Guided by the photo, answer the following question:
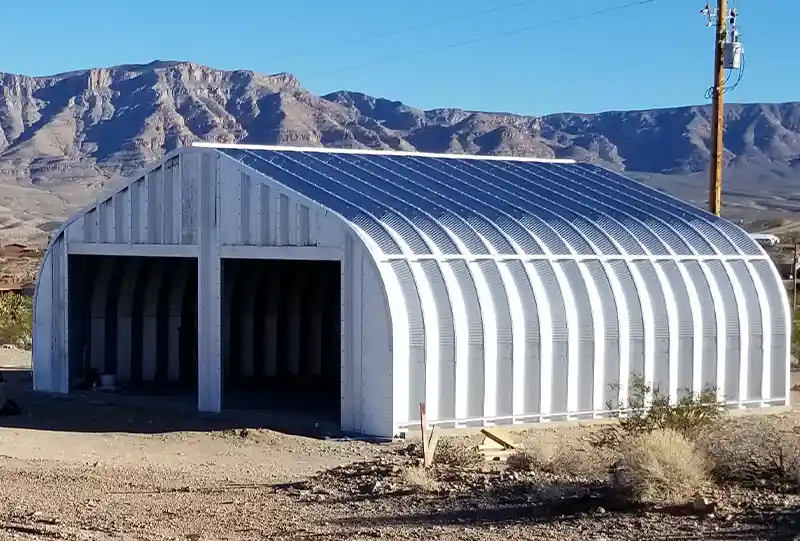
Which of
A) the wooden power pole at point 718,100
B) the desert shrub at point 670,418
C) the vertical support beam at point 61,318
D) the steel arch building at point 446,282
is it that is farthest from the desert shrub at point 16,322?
the desert shrub at point 670,418

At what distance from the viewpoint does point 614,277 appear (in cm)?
2439

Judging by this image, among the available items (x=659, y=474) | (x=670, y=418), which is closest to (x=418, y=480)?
(x=659, y=474)

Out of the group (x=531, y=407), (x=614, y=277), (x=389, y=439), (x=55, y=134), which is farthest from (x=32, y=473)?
(x=55, y=134)

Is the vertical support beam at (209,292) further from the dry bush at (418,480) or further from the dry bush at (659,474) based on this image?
the dry bush at (659,474)

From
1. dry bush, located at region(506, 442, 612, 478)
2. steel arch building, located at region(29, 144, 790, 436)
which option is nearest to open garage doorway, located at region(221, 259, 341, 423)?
steel arch building, located at region(29, 144, 790, 436)

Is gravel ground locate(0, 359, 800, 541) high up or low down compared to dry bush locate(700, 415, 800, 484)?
down

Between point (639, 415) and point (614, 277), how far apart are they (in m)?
4.71

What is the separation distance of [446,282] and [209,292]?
16.5 feet

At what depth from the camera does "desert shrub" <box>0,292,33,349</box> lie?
4025 cm

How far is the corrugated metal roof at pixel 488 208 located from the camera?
23.8 metres

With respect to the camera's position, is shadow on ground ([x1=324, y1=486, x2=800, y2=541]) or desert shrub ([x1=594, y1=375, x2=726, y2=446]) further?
desert shrub ([x1=594, y1=375, x2=726, y2=446])

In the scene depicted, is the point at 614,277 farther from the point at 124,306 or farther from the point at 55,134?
the point at 55,134

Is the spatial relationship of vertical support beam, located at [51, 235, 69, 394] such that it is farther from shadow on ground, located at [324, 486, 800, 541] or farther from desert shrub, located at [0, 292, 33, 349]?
shadow on ground, located at [324, 486, 800, 541]

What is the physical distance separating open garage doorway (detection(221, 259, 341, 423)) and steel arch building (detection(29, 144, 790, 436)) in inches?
21.3
